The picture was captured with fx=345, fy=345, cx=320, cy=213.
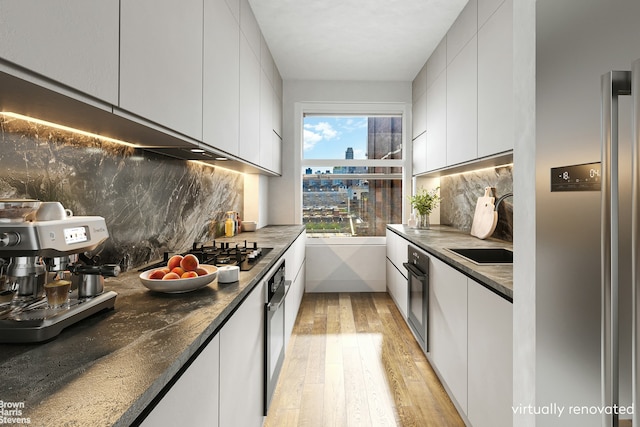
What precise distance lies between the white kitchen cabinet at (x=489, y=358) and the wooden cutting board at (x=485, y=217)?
3.77 ft

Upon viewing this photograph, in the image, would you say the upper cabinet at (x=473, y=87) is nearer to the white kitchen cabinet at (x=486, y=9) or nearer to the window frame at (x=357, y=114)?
the white kitchen cabinet at (x=486, y=9)

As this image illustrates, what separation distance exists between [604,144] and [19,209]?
128 cm

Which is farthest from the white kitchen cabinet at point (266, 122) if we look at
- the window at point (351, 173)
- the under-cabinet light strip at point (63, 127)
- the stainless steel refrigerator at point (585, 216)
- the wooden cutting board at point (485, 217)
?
the stainless steel refrigerator at point (585, 216)

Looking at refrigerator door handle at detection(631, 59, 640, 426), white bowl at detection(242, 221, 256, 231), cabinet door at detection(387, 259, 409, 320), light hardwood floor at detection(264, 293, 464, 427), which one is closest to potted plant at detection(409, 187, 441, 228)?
cabinet door at detection(387, 259, 409, 320)

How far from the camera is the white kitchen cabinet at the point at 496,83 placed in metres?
Answer: 1.94

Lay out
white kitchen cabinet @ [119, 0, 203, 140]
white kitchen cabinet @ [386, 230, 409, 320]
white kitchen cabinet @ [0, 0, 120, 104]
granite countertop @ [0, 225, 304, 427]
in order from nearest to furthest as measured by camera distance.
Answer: granite countertop @ [0, 225, 304, 427] < white kitchen cabinet @ [0, 0, 120, 104] < white kitchen cabinet @ [119, 0, 203, 140] < white kitchen cabinet @ [386, 230, 409, 320]

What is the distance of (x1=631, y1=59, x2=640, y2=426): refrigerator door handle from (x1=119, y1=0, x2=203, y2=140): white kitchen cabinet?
3.86ft

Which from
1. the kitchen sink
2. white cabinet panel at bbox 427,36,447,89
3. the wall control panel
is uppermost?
white cabinet panel at bbox 427,36,447,89

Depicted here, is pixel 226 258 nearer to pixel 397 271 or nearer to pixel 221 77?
pixel 221 77

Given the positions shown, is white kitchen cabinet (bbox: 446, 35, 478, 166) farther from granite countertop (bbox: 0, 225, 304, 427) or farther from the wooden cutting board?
granite countertop (bbox: 0, 225, 304, 427)

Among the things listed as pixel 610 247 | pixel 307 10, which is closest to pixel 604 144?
pixel 610 247

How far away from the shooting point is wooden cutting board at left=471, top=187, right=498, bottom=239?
263 cm

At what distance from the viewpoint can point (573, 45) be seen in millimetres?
762

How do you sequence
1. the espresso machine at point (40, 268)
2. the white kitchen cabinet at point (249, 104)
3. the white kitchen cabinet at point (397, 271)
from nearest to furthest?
the espresso machine at point (40, 268), the white kitchen cabinet at point (249, 104), the white kitchen cabinet at point (397, 271)
